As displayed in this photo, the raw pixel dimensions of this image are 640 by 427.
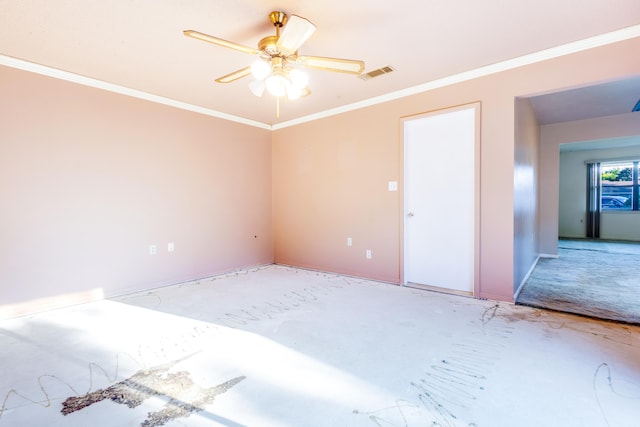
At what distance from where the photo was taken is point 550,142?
5.97 metres

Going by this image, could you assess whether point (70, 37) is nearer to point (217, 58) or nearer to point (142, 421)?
point (217, 58)

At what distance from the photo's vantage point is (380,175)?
406cm

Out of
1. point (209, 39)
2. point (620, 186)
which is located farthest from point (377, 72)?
point (620, 186)

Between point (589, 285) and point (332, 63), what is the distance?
4135 millimetres

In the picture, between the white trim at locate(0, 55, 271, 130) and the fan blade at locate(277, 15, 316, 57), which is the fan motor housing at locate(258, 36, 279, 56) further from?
the white trim at locate(0, 55, 271, 130)

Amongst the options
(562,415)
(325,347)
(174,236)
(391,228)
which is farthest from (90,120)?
(562,415)

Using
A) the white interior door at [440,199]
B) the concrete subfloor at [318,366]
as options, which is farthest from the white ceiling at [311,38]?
the concrete subfloor at [318,366]

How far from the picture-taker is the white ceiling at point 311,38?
2.15m

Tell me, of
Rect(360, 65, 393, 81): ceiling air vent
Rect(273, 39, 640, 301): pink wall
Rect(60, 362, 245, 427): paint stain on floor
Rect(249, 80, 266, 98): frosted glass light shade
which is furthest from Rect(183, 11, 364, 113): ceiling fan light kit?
Rect(60, 362, 245, 427): paint stain on floor

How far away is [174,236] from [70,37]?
236cm

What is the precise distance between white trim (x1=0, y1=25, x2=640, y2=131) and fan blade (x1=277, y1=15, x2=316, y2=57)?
6.56 feet

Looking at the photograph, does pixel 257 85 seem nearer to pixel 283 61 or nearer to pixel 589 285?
pixel 283 61

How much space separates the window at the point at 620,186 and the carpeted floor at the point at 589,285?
2.85 m

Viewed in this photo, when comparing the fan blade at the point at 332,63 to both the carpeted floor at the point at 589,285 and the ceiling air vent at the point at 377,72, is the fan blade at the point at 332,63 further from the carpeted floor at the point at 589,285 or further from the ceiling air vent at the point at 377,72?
the carpeted floor at the point at 589,285
